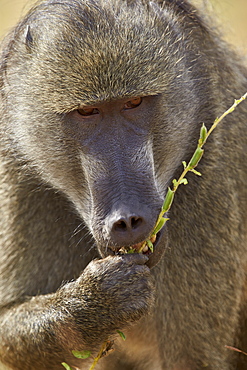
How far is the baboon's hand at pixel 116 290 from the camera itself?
3406mm

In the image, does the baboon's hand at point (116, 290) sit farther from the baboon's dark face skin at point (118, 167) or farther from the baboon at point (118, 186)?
the baboon's dark face skin at point (118, 167)

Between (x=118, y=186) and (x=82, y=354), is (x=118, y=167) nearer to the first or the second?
(x=118, y=186)

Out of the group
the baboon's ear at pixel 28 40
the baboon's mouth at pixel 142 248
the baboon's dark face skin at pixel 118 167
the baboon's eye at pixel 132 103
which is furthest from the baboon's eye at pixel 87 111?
the baboon's mouth at pixel 142 248

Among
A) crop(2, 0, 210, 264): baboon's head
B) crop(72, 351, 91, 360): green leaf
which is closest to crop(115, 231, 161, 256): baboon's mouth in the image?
crop(2, 0, 210, 264): baboon's head

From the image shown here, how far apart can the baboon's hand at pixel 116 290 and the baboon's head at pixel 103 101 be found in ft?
0.33

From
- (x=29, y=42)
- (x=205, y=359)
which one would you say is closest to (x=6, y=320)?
(x=205, y=359)

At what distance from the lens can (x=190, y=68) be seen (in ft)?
12.6

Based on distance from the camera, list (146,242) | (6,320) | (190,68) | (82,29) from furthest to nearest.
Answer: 1. (6,320)
2. (190,68)
3. (82,29)
4. (146,242)

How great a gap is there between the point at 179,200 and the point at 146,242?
2.46ft

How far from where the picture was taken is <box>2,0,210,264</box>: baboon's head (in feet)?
11.2

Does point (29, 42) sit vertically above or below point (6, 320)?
above

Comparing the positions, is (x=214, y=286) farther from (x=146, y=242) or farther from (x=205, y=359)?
(x=146, y=242)

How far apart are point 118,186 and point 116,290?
528 millimetres

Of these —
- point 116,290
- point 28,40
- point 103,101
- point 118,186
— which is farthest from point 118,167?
point 28,40
